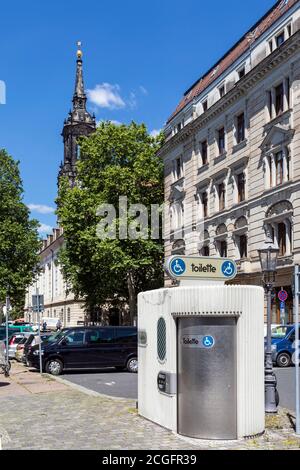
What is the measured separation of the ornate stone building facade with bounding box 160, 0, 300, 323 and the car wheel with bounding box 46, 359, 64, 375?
1375 centimetres

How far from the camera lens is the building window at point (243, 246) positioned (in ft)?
123

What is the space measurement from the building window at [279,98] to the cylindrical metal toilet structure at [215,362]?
25.3 m

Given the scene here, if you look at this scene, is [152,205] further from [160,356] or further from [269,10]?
[160,356]

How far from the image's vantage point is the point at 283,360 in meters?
25.0

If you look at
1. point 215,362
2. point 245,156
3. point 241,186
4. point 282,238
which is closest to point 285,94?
point 245,156

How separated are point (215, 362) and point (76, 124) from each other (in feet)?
290

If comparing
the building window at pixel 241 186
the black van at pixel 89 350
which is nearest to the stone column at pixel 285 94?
the building window at pixel 241 186

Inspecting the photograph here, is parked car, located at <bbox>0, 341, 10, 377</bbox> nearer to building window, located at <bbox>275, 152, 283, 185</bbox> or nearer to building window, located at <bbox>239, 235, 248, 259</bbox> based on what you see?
building window, located at <bbox>275, 152, 283, 185</bbox>

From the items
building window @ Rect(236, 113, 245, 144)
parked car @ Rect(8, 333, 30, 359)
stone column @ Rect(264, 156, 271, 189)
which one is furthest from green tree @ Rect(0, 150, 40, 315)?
stone column @ Rect(264, 156, 271, 189)

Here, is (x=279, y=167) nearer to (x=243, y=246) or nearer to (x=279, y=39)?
(x=243, y=246)

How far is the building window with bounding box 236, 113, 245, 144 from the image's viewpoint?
3800cm

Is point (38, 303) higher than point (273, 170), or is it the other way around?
point (273, 170)

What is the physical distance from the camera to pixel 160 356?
10.9 meters

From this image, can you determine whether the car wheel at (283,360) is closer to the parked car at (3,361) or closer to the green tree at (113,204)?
the parked car at (3,361)
